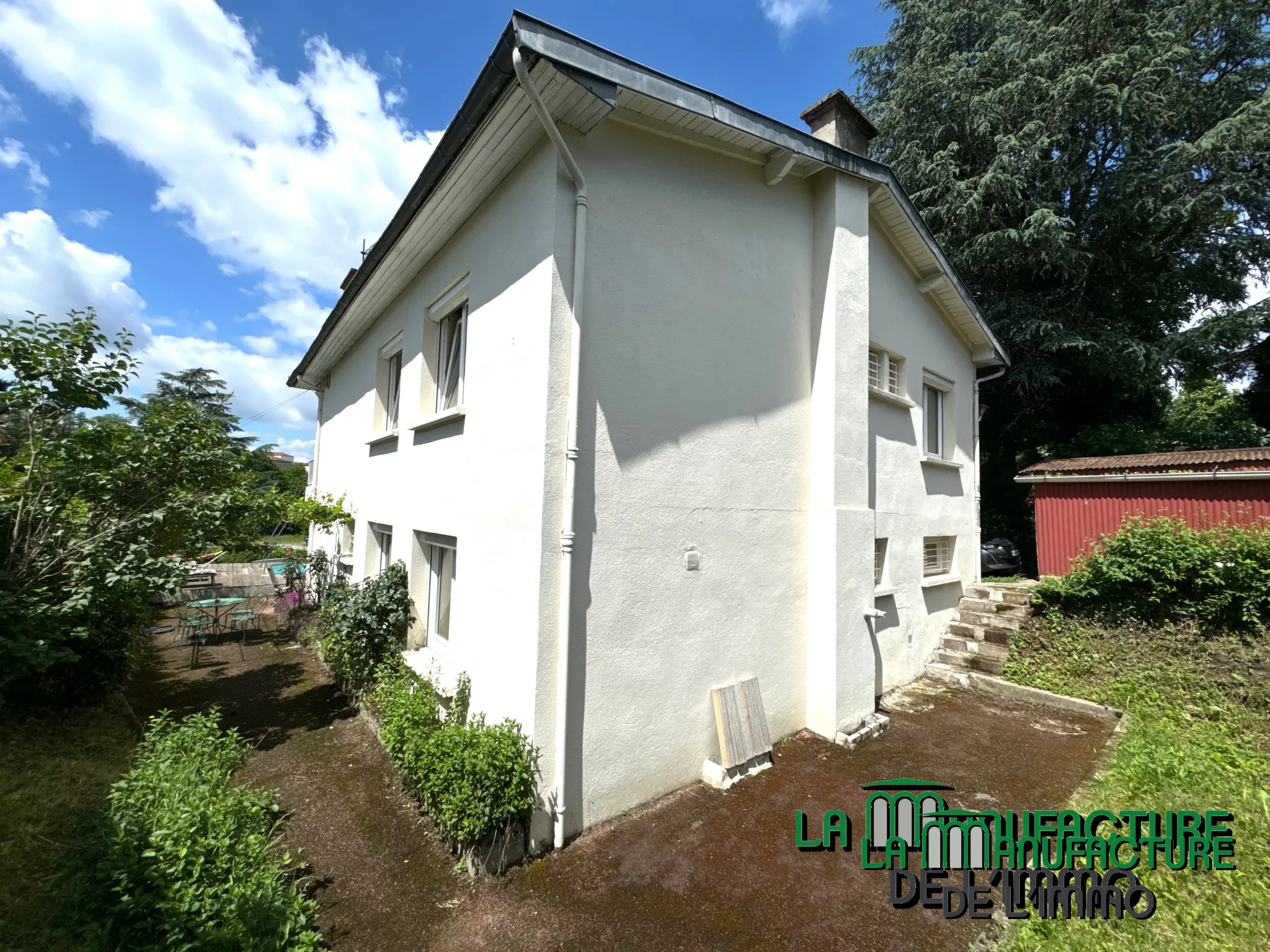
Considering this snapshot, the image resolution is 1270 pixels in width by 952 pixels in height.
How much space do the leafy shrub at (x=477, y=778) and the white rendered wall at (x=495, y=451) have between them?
21cm

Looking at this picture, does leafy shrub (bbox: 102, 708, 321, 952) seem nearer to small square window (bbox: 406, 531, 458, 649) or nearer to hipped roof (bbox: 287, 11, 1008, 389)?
small square window (bbox: 406, 531, 458, 649)

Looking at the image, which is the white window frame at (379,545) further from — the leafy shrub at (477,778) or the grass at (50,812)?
the leafy shrub at (477,778)

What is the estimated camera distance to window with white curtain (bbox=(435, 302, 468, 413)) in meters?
6.25

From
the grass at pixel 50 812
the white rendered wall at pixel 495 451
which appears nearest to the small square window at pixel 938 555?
the white rendered wall at pixel 495 451

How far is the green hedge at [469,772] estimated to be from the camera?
3.44m

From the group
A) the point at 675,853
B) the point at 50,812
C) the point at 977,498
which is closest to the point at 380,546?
the point at 50,812

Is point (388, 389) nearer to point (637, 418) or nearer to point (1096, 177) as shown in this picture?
point (637, 418)

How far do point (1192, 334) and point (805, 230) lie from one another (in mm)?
13275

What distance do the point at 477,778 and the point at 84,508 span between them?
5.02m

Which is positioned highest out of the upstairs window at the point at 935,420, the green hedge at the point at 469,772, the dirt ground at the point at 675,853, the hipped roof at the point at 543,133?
the hipped roof at the point at 543,133

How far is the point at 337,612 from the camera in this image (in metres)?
6.34

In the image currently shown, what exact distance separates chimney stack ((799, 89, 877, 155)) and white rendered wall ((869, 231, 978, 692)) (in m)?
1.30

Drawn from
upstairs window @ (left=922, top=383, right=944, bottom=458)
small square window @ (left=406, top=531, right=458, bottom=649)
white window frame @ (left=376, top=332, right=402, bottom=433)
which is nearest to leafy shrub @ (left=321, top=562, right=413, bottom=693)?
small square window @ (left=406, top=531, right=458, bottom=649)

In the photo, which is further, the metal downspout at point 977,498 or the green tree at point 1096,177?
the green tree at point 1096,177
